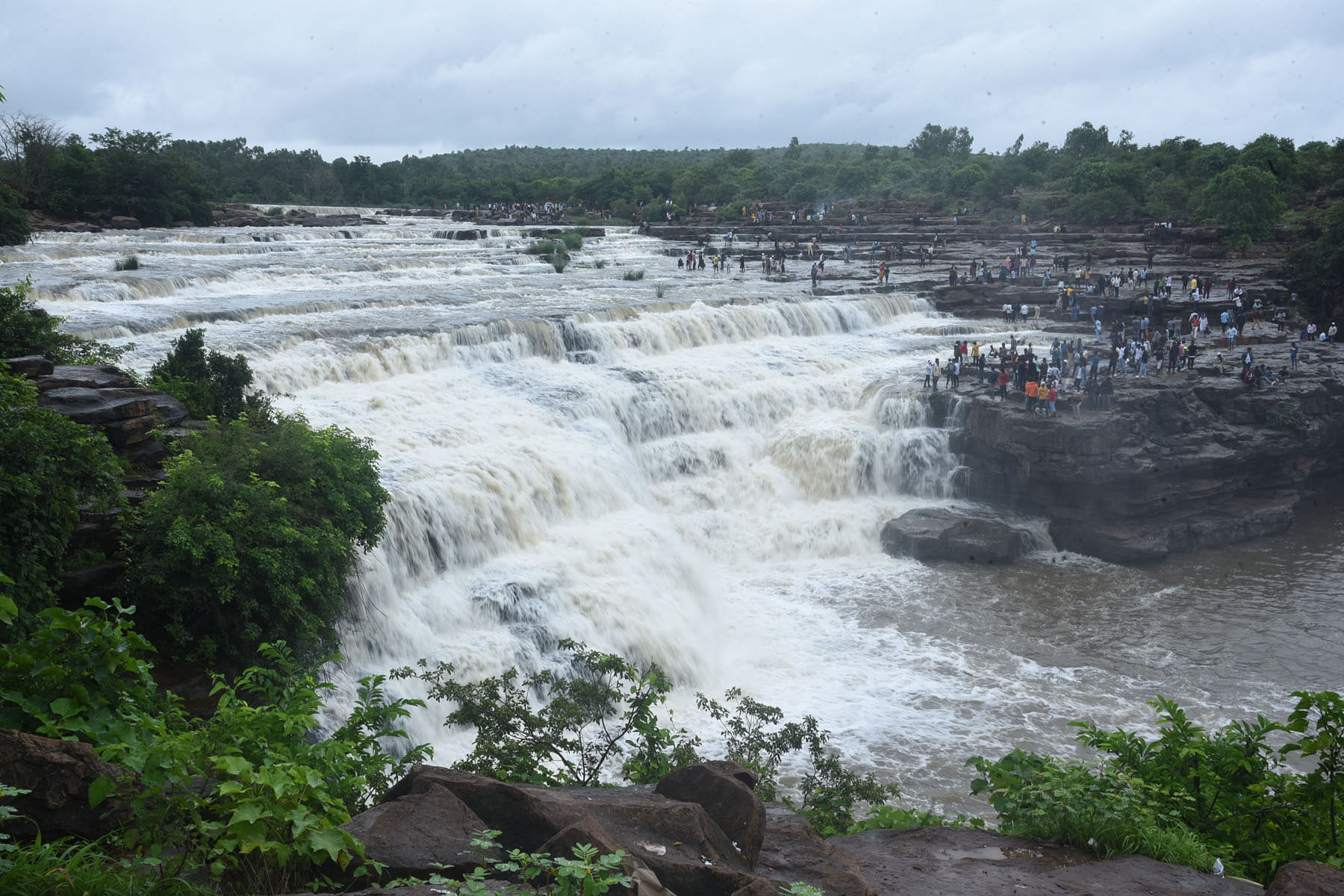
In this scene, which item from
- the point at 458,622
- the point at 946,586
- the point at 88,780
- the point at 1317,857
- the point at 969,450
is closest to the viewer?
the point at 88,780

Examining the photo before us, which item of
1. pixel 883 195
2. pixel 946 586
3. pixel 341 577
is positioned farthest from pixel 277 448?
pixel 883 195

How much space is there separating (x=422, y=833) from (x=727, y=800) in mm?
1848

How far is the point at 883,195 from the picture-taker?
72.8 meters

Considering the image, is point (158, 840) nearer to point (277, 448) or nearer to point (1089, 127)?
point (277, 448)

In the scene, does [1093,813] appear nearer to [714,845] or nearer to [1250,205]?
[714,845]

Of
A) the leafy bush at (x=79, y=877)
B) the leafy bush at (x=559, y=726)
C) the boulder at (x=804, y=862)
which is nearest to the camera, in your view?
the leafy bush at (x=79, y=877)

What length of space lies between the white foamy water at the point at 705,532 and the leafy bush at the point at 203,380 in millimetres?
1672

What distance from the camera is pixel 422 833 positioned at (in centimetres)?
500

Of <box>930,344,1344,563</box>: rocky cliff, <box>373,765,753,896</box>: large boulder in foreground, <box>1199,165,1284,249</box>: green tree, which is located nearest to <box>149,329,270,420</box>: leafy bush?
<box>373,765,753,896</box>: large boulder in foreground

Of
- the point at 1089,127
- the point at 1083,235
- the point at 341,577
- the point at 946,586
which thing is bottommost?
the point at 946,586

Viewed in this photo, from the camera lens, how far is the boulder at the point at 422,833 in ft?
15.7

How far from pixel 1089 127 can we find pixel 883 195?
21.7m

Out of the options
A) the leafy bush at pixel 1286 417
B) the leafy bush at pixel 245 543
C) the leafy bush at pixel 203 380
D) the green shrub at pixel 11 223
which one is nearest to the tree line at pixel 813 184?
the green shrub at pixel 11 223

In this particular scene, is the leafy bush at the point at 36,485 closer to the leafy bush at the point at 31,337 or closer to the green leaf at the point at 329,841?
the leafy bush at the point at 31,337
